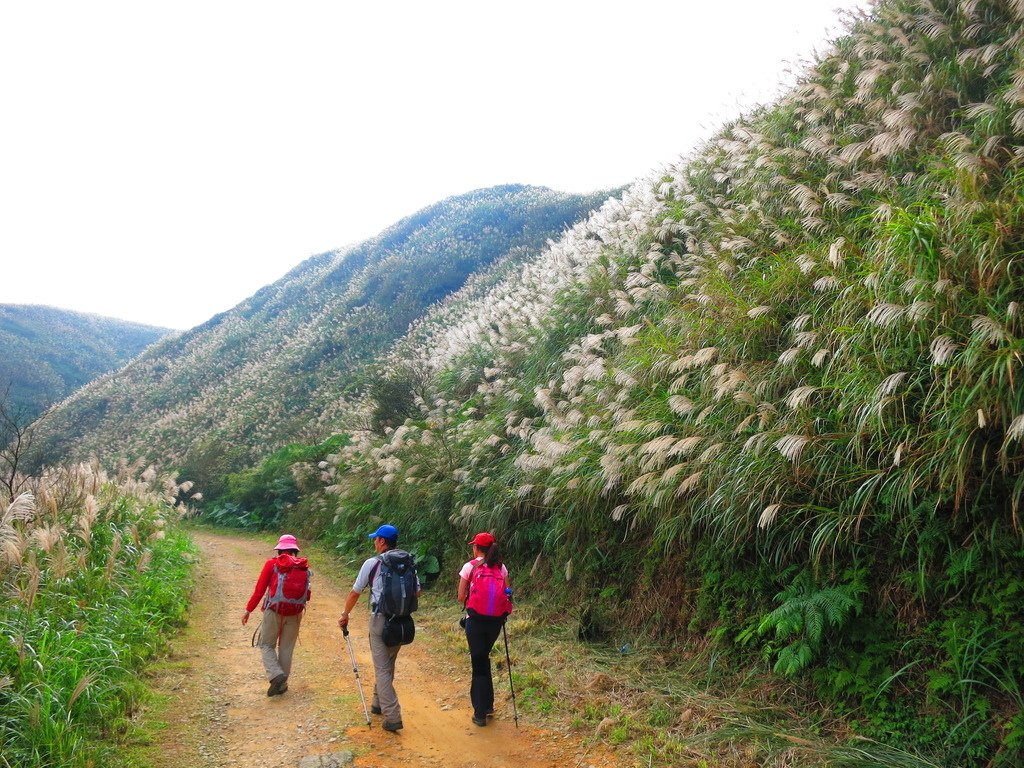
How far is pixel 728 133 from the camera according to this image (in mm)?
12102

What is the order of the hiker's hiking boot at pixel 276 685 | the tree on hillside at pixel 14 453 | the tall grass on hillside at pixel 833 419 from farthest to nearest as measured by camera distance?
the tree on hillside at pixel 14 453 → the hiker's hiking boot at pixel 276 685 → the tall grass on hillside at pixel 833 419

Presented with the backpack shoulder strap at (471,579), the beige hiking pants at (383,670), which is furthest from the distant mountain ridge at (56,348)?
the backpack shoulder strap at (471,579)

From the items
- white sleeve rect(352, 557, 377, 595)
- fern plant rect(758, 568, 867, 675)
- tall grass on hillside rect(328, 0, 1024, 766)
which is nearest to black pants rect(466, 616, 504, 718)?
white sleeve rect(352, 557, 377, 595)

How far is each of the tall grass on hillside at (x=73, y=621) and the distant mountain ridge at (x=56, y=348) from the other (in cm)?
3965

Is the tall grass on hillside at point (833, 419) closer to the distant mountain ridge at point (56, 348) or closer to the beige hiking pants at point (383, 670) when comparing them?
→ the beige hiking pants at point (383, 670)

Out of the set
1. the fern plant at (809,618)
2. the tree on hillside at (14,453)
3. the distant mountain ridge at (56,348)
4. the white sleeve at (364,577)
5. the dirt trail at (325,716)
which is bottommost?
the dirt trail at (325,716)

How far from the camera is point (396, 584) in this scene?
513 cm

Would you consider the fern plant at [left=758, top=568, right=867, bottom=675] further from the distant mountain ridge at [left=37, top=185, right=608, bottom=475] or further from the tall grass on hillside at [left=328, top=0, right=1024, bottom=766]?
the distant mountain ridge at [left=37, top=185, right=608, bottom=475]

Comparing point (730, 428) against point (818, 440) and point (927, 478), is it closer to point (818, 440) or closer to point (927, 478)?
point (818, 440)

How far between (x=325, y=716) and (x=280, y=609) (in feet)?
3.58

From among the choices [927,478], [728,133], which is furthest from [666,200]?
[927,478]

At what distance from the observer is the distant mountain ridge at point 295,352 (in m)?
26.4

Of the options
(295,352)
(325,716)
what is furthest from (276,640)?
(295,352)

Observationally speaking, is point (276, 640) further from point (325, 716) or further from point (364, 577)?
point (364, 577)
